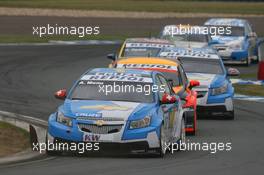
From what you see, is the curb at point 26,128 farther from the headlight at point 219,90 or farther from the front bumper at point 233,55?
the front bumper at point 233,55

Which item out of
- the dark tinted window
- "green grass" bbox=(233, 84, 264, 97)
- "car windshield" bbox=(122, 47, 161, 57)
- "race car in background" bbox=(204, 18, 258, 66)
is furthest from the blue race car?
"race car in background" bbox=(204, 18, 258, 66)

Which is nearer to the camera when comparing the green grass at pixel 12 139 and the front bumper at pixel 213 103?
the green grass at pixel 12 139

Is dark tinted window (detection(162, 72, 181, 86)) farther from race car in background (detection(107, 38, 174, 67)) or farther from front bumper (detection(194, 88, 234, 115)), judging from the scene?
race car in background (detection(107, 38, 174, 67))

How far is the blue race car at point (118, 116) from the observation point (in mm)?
14094

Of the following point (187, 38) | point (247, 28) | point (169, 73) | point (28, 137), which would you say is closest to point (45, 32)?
point (247, 28)

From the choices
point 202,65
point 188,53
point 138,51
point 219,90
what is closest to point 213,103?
point 219,90

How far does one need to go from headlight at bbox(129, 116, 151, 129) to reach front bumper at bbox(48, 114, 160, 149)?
0.20 ft

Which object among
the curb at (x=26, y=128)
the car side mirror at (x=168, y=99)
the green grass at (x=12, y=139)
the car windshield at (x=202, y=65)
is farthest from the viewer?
Answer: the car windshield at (x=202, y=65)

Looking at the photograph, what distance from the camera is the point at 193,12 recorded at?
63312 millimetres

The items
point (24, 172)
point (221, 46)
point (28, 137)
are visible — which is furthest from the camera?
point (221, 46)

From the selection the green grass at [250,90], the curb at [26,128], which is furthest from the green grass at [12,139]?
the green grass at [250,90]

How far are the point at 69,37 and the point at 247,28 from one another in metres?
12.1

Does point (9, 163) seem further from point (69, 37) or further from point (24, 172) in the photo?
point (69, 37)

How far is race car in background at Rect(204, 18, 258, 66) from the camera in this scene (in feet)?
118
